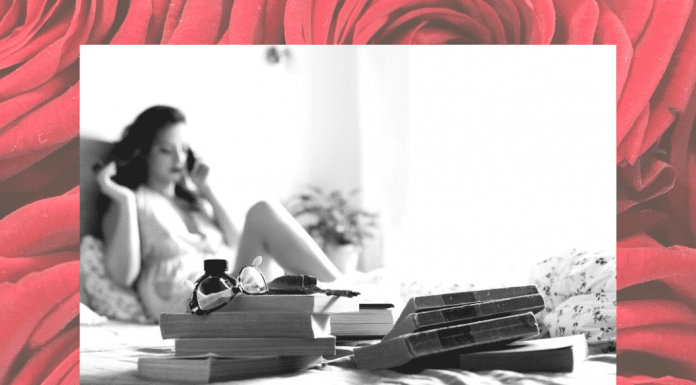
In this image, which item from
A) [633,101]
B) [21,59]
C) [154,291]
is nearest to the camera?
[21,59]

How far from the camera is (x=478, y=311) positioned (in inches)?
40.8

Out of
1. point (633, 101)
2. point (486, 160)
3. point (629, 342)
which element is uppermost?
point (633, 101)

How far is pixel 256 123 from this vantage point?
1.89 m

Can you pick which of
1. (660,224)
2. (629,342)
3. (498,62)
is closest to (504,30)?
(498,62)

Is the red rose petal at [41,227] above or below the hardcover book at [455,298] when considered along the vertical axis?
above

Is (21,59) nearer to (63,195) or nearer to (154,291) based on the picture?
(63,195)

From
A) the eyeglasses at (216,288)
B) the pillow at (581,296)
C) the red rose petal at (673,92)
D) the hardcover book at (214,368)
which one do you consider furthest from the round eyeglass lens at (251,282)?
the red rose petal at (673,92)

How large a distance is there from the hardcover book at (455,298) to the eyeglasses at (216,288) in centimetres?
23

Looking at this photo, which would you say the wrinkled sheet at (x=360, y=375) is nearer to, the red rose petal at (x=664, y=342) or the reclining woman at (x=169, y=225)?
the red rose petal at (x=664, y=342)

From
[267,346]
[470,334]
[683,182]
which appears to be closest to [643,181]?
[683,182]

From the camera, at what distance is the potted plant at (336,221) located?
1876 millimetres

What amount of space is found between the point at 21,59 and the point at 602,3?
55.4 inches

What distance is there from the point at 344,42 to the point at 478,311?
2.98 feet

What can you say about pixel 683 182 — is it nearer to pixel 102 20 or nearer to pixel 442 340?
pixel 442 340
